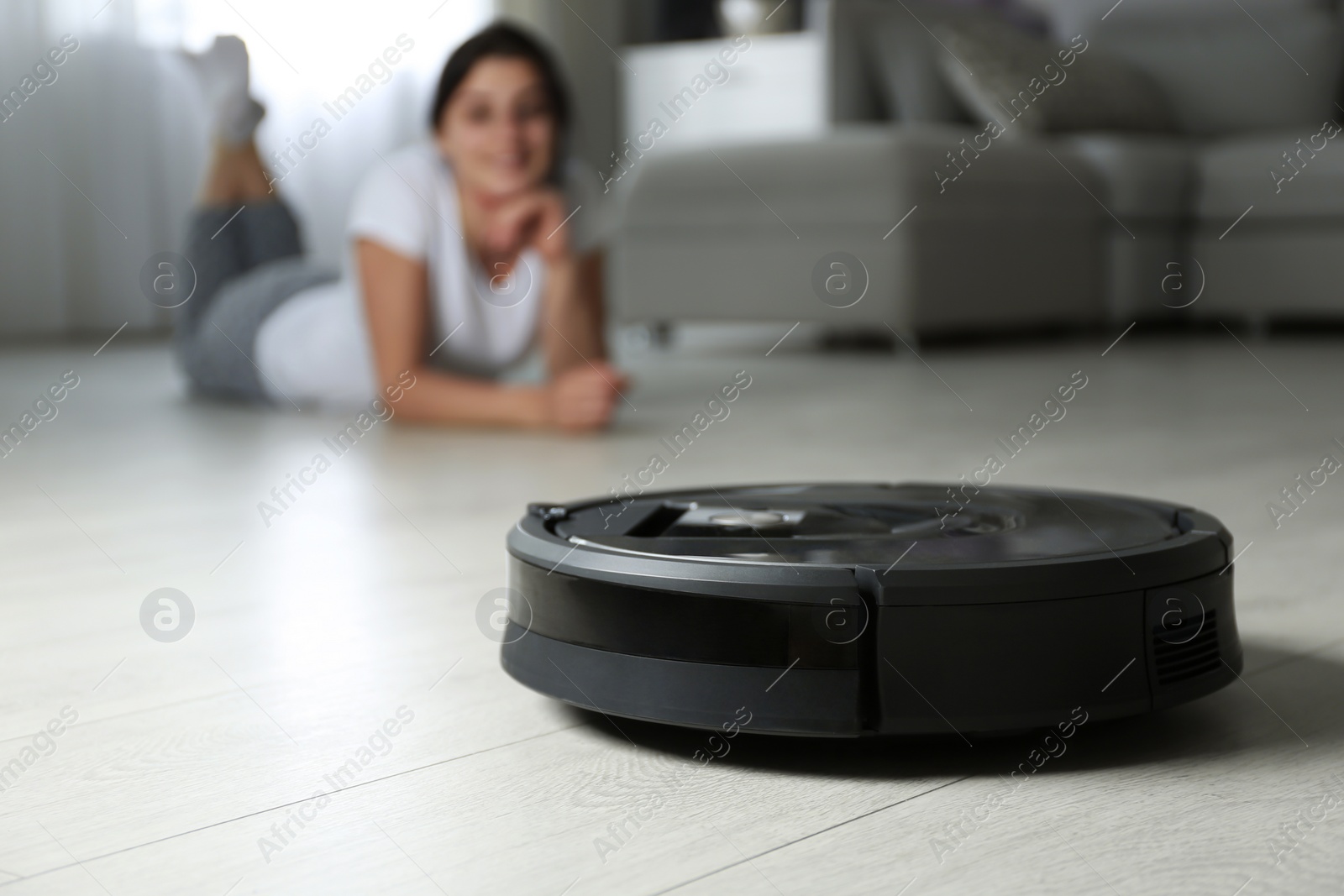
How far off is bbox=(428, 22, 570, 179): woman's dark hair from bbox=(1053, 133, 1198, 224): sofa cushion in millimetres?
2039

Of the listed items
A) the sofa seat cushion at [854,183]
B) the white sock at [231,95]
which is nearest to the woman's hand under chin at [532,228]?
the white sock at [231,95]

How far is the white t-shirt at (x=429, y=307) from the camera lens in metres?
2.10

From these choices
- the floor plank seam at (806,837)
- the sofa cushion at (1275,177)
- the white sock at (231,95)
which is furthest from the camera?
the sofa cushion at (1275,177)

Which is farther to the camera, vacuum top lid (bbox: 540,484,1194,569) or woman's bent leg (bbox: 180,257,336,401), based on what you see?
woman's bent leg (bbox: 180,257,336,401)

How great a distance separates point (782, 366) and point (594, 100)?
2.93 m

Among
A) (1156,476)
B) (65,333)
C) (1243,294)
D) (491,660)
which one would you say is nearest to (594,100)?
(65,333)

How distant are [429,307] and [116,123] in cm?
233

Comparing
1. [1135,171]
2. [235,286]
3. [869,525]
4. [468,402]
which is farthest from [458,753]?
[1135,171]

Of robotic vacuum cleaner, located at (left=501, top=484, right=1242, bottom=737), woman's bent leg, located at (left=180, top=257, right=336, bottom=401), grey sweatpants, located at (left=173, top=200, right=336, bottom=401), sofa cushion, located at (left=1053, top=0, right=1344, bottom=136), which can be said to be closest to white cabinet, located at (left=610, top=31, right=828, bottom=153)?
sofa cushion, located at (left=1053, top=0, right=1344, bottom=136)

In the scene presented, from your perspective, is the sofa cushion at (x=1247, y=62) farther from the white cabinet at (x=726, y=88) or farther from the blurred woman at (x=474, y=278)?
the blurred woman at (x=474, y=278)

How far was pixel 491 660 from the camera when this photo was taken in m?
0.78

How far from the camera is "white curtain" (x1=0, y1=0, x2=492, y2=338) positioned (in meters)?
3.87

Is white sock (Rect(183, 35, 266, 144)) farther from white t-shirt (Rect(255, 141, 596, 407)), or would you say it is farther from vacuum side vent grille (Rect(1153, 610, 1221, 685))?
vacuum side vent grille (Rect(1153, 610, 1221, 685))

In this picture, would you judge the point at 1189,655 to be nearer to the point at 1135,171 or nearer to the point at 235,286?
the point at 235,286
